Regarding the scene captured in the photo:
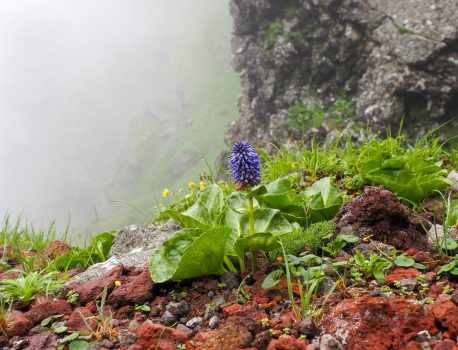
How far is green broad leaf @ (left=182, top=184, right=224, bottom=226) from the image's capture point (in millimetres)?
3301

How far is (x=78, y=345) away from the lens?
87.4 inches

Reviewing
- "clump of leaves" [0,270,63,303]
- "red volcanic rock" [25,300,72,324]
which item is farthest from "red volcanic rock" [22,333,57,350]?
"clump of leaves" [0,270,63,303]

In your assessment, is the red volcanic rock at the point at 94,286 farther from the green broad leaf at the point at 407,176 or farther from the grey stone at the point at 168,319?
the green broad leaf at the point at 407,176

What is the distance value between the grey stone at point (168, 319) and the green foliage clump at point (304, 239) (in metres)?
0.85

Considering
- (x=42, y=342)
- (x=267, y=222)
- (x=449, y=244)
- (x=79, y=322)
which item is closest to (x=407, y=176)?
(x=449, y=244)

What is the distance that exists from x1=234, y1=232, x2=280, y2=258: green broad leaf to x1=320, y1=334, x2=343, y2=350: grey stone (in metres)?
0.85

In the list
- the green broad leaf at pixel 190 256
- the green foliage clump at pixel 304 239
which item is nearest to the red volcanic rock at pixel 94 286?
the green broad leaf at pixel 190 256

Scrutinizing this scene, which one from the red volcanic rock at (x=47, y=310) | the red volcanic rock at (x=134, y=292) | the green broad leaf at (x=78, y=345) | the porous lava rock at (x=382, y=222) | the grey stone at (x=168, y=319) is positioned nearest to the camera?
the green broad leaf at (x=78, y=345)

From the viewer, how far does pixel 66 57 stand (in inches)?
5340

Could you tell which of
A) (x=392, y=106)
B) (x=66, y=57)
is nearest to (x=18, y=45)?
(x=66, y=57)

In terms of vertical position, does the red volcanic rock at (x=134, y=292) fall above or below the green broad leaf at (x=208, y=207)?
below

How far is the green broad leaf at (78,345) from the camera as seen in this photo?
220 cm

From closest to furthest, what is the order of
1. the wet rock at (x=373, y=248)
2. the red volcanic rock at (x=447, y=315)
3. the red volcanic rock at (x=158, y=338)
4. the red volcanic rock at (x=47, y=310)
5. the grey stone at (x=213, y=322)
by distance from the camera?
the red volcanic rock at (x=447, y=315) → the red volcanic rock at (x=158, y=338) → the grey stone at (x=213, y=322) → the red volcanic rock at (x=47, y=310) → the wet rock at (x=373, y=248)

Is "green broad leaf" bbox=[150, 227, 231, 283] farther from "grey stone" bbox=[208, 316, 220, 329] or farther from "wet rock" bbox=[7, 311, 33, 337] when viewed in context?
"wet rock" bbox=[7, 311, 33, 337]
